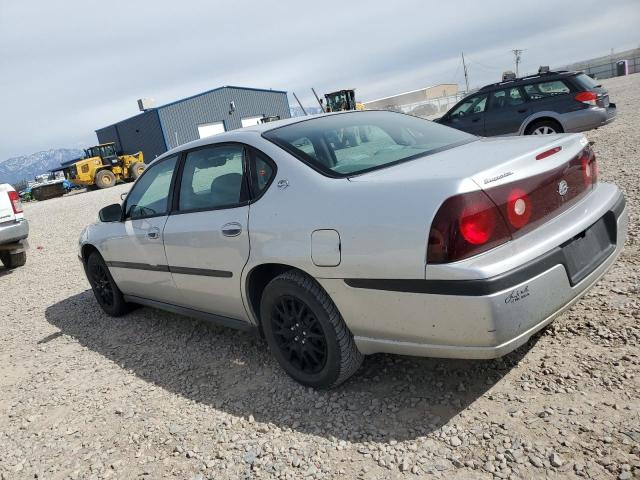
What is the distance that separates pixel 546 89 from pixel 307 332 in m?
8.41

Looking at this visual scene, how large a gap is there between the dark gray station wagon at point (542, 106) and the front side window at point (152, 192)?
766 cm

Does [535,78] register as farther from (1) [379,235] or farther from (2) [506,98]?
(1) [379,235]

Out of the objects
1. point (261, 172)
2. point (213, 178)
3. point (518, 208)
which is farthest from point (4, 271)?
point (518, 208)

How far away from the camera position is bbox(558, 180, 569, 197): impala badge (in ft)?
8.00

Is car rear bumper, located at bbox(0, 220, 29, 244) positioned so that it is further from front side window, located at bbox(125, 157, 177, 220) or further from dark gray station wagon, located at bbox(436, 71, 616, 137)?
dark gray station wagon, located at bbox(436, 71, 616, 137)

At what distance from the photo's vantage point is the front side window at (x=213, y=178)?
3.10 metres

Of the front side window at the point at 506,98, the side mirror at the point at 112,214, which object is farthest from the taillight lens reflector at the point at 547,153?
the front side window at the point at 506,98

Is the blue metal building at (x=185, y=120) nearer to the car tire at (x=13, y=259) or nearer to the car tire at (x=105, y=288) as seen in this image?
the car tire at (x=13, y=259)

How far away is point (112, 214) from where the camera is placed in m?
4.33

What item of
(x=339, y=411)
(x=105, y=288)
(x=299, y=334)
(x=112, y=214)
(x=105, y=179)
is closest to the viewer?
(x=339, y=411)

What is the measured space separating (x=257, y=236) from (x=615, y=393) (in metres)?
1.98

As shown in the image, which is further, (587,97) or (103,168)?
(103,168)

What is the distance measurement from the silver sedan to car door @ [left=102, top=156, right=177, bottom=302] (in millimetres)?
41

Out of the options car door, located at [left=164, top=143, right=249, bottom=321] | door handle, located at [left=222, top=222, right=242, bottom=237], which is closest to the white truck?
car door, located at [left=164, top=143, right=249, bottom=321]
